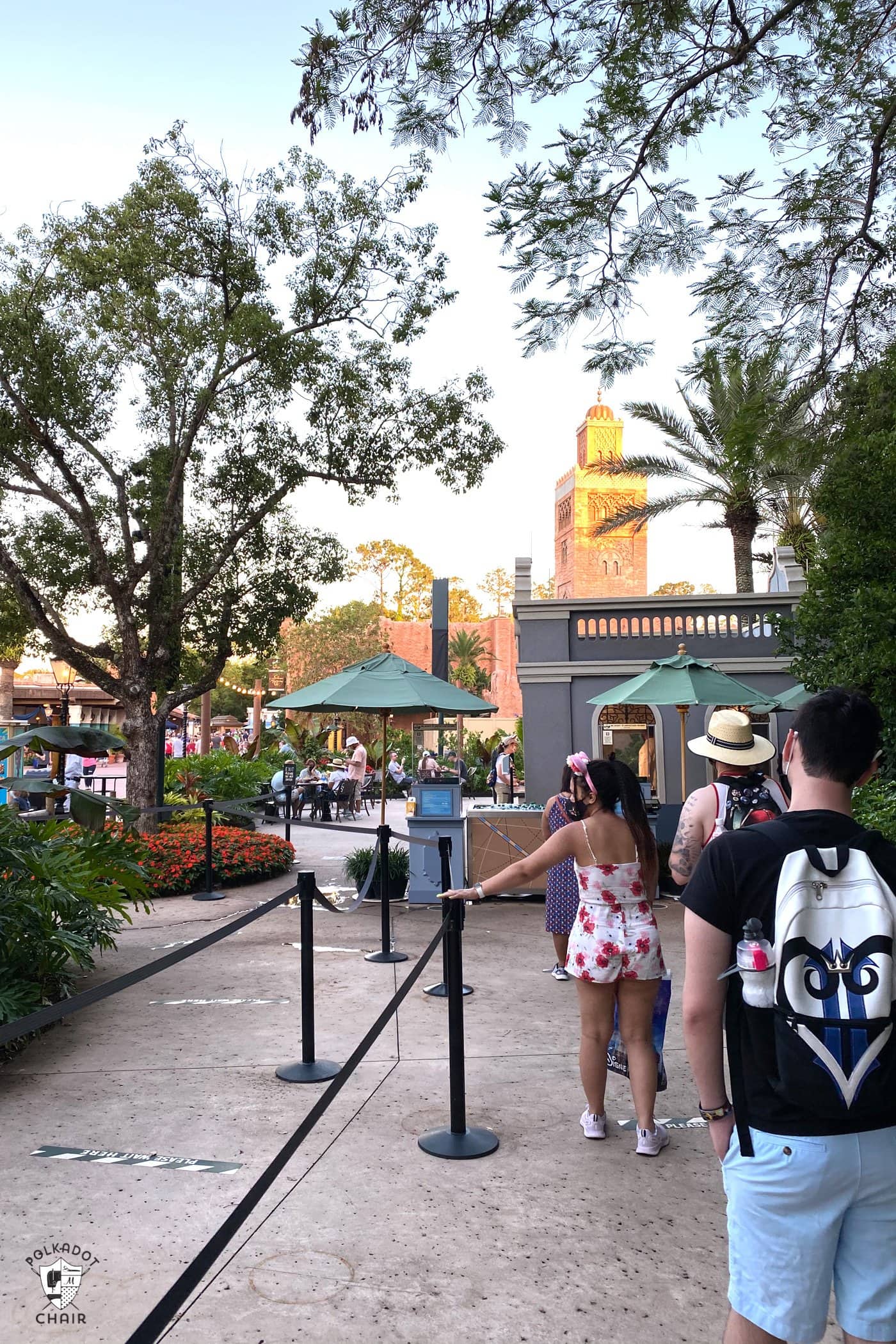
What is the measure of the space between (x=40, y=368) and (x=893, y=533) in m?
10.4

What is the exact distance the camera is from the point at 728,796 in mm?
4301

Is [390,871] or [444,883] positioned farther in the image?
[390,871]

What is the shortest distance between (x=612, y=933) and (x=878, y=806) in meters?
4.05

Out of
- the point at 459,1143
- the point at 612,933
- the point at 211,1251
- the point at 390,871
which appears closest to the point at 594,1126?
the point at 459,1143

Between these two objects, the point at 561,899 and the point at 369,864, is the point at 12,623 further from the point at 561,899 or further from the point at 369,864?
the point at 561,899

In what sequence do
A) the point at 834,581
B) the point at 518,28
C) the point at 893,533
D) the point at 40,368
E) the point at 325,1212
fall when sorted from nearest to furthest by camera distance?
the point at 325,1212 → the point at 518,28 → the point at 893,533 → the point at 834,581 → the point at 40,368

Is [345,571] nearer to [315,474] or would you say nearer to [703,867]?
[315,474]

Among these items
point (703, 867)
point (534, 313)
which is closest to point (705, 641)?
point (534, 313)

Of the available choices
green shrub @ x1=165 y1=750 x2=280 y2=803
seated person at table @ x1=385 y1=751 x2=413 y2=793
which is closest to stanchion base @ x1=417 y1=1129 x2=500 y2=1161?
green shrub @ x1=165 y1=750 x2=280 y2=803

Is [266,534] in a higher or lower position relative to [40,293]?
lower

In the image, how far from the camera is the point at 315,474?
579 inches

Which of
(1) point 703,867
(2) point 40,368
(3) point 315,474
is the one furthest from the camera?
(3) point 315,474

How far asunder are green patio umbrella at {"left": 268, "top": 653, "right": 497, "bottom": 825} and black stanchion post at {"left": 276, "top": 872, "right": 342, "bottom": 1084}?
183 inches

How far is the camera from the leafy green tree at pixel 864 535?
26.8 ft
